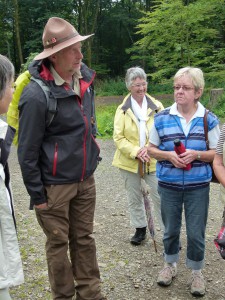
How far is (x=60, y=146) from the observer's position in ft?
9.21

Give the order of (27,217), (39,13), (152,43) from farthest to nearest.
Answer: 1. (39,13)
2. (152,43)
3. (27,217)

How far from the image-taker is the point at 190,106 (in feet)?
10.6

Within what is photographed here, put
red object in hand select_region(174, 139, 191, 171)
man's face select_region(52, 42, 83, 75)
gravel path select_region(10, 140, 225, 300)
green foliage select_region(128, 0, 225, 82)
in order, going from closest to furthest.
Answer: man's face select_region(52, 42, 83, 75) < red object in hand select_region(174, 139, 191, 171) < gravel path select_region(10, 140, 225, 300) < green foliage select_region(128, 0, 225, 82)

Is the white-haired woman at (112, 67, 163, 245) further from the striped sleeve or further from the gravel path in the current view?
the striped sleeve

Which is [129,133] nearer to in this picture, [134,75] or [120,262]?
[134,75]

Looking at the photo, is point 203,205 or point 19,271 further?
point 203,205

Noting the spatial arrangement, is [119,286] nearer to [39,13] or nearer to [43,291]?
[43,291]

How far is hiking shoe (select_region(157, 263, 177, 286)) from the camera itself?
3.51 metres

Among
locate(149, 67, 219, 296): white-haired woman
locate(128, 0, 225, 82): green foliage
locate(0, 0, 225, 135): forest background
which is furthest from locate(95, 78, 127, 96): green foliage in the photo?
locate(149, 67, 219, 296): white-haired woman

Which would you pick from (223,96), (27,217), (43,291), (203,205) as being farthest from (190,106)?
(223,96)

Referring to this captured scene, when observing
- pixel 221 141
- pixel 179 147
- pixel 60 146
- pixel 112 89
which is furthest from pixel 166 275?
pixel 112 89

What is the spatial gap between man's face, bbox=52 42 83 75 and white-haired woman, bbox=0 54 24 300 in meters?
0.65

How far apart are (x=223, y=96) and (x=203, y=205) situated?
11.2 m

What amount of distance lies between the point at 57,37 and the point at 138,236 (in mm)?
2561
